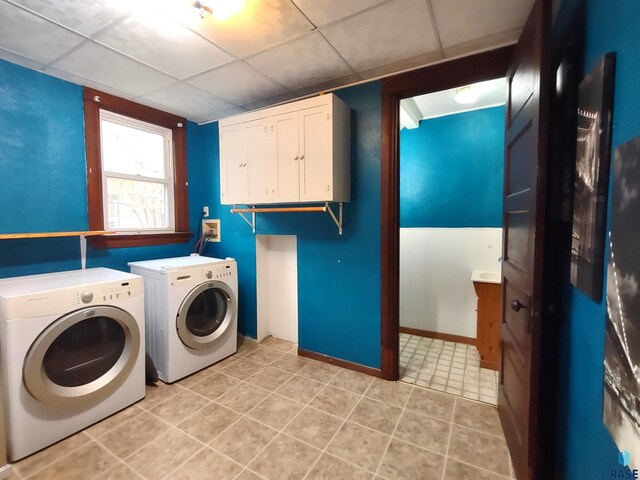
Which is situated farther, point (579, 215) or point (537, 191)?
point (537, 191)

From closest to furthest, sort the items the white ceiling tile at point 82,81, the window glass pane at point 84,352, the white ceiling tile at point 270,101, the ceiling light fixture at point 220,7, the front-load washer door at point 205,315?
the ceiling light fixture at point 220,7 < the window glass pane at point 84,352 < the white ceiling tile at point 82,81 < the front-load washer door at point 205,315 < the white ceiling tile at point 270,101

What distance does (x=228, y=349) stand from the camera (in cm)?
266

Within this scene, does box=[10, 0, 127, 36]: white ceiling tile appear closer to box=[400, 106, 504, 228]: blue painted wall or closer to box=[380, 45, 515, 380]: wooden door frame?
box=[380, 45, 515, 380]: wooden door frame

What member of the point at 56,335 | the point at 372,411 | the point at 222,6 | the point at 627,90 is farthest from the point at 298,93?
the point at 372,411

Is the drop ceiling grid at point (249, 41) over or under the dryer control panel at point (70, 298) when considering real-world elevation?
over

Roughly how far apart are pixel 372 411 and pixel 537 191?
164cm

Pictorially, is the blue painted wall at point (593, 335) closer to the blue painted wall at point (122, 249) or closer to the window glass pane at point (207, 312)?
the blue painted wall at point (122, 249)

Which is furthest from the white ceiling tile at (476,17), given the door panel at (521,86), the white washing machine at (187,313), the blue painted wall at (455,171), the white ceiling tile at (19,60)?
the white ceiling tile at (19,60)

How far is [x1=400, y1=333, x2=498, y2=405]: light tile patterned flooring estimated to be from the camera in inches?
85.1

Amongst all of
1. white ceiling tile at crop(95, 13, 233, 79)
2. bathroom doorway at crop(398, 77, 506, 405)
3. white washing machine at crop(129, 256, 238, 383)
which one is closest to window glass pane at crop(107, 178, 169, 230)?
white washing machine at crop(129, 256, 238, 383)

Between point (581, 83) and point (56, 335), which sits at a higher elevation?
point (581, 83)

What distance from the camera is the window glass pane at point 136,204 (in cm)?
256

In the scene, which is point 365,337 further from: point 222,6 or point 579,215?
point 222,6

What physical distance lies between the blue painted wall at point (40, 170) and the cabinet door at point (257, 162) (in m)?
1.31
